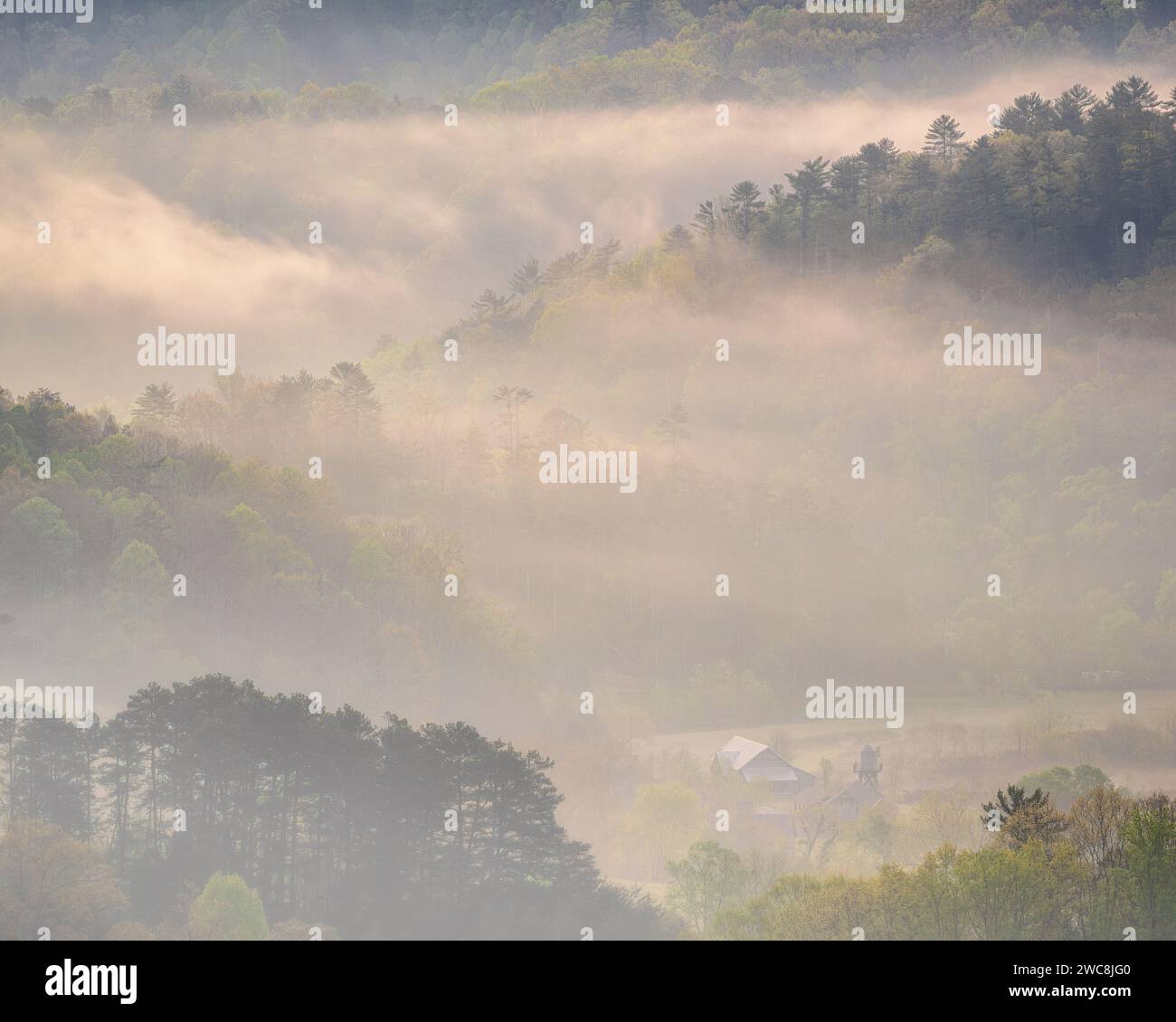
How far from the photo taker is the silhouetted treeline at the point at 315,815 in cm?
8444

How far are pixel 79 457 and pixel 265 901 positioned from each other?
55.6 meters

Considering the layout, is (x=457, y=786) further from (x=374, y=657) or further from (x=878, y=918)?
(x=374, y=657)

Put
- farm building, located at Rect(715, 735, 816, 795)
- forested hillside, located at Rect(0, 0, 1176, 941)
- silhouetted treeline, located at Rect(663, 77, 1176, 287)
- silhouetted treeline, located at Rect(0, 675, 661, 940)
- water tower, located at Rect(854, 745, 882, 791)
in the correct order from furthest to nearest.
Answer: silhouetted treeline, located at Rect(663, 77, 1176, 287) → farm building, located at Rect(715, 735, 816, 795) → water tower, located at Rect(854, 745, 882, 791) → silhouetted treeline, located at Rect(0, 675, 661, 940) → forested hillside, located at Rect(0, 0, 1176, 941)

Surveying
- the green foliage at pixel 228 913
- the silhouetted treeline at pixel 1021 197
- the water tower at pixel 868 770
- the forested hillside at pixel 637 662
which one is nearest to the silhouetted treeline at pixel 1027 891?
the forested hillside at pixel 637 662

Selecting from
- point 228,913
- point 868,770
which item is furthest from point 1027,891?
point 868,770

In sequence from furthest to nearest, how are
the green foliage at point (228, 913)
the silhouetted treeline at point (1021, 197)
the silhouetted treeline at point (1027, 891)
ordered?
the silhouetted treeline at point (1021, 197) → the green foliage at point (228, 913) → the silhouetted treeline at point (1027, 891)

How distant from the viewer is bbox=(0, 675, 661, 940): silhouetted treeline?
277 feet

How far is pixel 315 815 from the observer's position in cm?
8781

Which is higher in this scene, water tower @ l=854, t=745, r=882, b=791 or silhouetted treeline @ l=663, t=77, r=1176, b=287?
silhouetted treeline @ l=663, t=77, r=1176, b=287

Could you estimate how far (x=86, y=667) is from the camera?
122 metres

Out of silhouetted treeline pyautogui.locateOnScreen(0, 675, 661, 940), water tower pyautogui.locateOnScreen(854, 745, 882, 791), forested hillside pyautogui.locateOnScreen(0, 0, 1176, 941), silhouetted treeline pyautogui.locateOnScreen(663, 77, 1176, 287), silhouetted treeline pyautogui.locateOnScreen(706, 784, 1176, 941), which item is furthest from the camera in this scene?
silhouetted treeline pyautogui.locateOnScreen(663, 77, 1176, 287)

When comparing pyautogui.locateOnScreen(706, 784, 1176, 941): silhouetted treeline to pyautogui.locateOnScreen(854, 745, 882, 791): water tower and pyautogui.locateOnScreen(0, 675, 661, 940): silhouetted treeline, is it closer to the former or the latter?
pyautogui.locateOnScreen(0, 675, 661, 940): silhouetted treeline

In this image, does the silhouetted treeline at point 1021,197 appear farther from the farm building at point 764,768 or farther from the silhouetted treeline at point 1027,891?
the silhouetted treeline at point 1027,891

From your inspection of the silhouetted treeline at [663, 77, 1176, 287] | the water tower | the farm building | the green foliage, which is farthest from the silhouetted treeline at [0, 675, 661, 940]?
the silhouetted treeline at [663, 77, 1176, 287]
